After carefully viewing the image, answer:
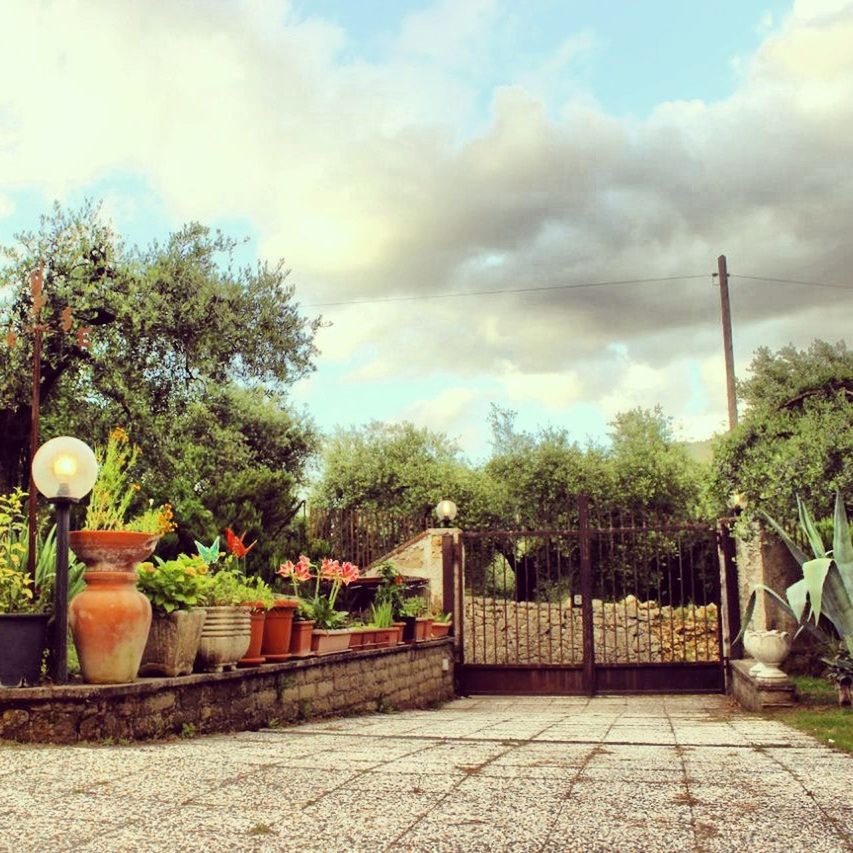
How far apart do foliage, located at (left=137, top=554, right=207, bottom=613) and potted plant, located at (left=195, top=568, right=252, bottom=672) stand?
205mm

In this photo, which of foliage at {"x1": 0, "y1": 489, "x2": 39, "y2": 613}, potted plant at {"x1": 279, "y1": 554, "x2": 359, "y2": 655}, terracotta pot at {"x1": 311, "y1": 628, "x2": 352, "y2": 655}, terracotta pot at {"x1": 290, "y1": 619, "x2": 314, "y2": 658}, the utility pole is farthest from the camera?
the utility pole

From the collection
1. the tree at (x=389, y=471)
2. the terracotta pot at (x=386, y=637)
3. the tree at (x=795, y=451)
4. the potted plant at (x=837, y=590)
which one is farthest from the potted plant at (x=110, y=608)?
the tree at (x=389, y=471)

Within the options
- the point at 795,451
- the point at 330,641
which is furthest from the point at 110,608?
the point at 795,451

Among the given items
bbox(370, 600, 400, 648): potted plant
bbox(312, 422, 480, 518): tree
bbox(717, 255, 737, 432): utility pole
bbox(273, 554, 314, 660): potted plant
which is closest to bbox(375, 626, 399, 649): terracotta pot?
bbox(370, 600, 400, 648): potted plant

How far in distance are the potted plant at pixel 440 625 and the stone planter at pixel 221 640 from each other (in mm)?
5053

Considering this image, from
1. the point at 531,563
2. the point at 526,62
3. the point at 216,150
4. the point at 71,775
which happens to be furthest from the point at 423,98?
the point at 531,563

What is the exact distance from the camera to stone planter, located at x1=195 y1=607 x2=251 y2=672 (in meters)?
5.48

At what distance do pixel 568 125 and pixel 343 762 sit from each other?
273 inches

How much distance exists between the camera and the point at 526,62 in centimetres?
692

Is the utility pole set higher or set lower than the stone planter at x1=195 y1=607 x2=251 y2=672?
higher

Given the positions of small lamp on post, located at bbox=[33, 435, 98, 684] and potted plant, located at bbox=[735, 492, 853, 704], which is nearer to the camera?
small lamp on post, located at bbox=[33, 435, 98, 684]

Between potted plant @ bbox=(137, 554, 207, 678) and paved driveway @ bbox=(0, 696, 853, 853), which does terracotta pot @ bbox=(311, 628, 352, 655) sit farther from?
paved driveway @ bbox=(0, 696, 853, 853)

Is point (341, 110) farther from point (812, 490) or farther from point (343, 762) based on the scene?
point (343, 762)

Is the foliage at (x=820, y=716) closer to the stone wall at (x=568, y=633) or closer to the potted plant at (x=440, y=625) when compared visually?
the stone wall at (x=568, y=633)
